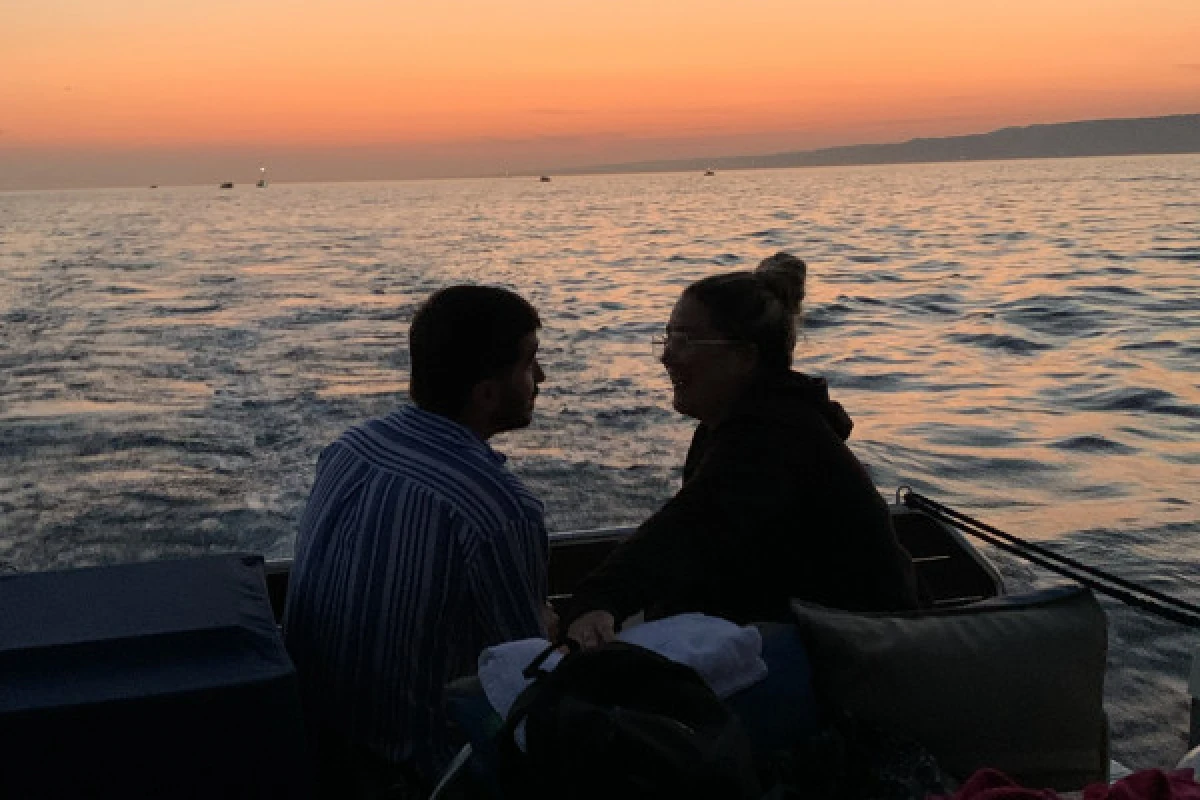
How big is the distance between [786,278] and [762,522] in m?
0.77

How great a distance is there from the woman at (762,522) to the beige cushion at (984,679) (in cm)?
29

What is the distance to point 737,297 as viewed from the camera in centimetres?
306

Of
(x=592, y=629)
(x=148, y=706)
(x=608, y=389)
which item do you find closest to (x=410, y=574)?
(x=592, y=629)

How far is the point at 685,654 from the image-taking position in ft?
7.13

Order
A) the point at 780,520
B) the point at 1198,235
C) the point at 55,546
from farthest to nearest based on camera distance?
1. the point at 1198,235
2. the point at 55,546
3. the point at 780,520

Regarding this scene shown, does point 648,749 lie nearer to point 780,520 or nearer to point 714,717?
point 714,717

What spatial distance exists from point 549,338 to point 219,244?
25.9 m

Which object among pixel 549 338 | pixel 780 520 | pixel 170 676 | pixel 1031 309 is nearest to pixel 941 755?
pixel 780 520

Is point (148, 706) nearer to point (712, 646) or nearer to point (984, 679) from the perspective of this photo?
point (712, 646)

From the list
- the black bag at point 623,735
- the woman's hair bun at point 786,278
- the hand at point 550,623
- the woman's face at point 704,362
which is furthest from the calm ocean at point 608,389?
the black bag at point 623,735

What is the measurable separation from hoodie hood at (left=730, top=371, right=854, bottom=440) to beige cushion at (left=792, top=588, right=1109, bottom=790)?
0.50m

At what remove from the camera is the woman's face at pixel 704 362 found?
3041 mm

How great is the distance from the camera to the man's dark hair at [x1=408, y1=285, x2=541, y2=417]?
2586mm

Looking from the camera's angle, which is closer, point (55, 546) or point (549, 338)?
point (55, 546)
